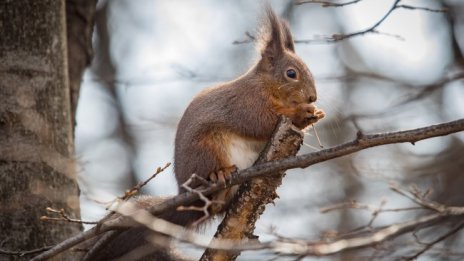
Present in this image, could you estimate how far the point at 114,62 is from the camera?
26.5ft

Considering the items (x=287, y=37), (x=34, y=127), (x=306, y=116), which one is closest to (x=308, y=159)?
(x=306, y=116)

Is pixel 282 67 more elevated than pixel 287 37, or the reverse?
pixel 287 37

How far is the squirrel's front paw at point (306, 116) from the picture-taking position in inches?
136

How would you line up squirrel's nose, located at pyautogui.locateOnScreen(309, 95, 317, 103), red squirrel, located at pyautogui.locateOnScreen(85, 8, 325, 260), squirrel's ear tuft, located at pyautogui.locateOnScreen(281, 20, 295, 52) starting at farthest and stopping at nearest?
1. squirrel's ear tuft, located at pyautogui.locateOnScreen(281, 20, 295, 52)
2. squirrel's nose, located at pyautogui.locateOnScreen(309, 95, 317, 103)
3. red squirrel, located at pyautogui.locateOnScreen(85, 8, 325, 260)

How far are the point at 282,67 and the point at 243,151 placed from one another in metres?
0.60

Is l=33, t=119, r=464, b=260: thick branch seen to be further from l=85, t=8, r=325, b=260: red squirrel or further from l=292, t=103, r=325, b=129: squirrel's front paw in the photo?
l=292, t=103, r=325, b=129: squirrel's front paw

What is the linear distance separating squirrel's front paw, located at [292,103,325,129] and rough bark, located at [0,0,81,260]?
1.13 metres

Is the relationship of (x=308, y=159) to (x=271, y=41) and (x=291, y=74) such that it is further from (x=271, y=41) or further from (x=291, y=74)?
(x=271, y=41)

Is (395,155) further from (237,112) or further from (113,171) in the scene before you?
(113,171)

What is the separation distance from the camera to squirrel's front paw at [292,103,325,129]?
3.45m

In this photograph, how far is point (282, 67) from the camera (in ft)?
12.5

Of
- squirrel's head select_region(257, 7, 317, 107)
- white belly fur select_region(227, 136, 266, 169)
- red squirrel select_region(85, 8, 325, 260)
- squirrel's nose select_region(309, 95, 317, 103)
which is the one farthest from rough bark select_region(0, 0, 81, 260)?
squirrel's nose select_region(309, 95, 317, 103)

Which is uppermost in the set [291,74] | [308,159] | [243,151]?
[291,74]

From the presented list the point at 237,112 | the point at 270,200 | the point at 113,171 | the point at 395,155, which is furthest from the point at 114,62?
the point at 270,200
